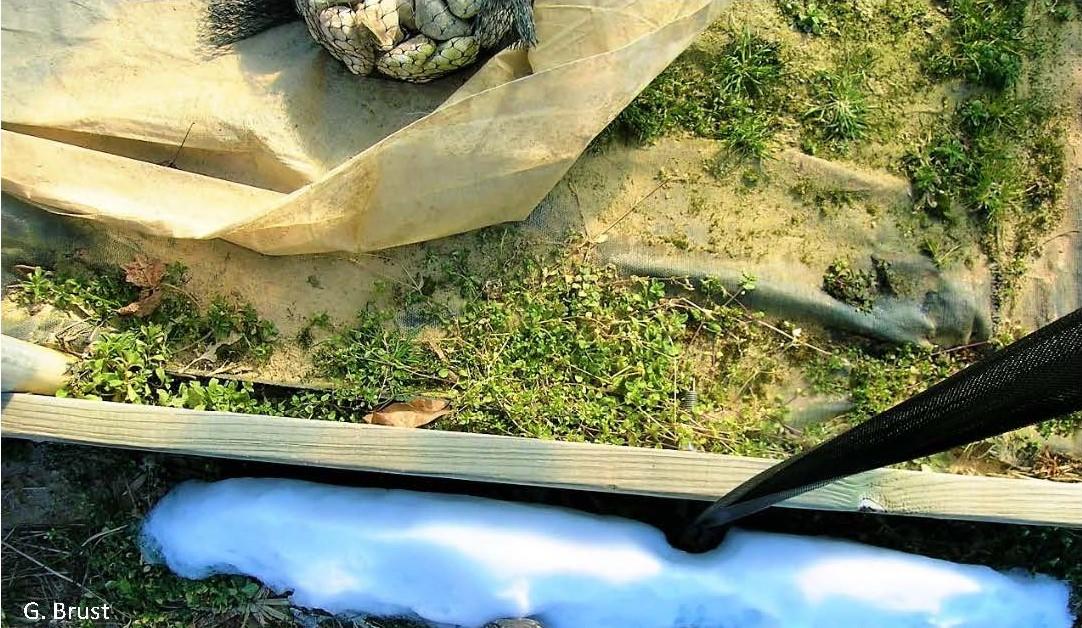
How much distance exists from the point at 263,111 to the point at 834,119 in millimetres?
1722

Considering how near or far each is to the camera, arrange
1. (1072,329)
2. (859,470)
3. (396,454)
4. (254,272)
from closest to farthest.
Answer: (1072,329)
(859,470)
(396,454)
(254,272)

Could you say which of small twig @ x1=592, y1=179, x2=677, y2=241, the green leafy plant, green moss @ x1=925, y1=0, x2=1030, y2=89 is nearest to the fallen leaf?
small twig @ x1=592, y1=179, x2=677, y2=241

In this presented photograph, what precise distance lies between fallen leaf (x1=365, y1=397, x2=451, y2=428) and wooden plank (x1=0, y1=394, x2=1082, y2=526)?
0.22 m

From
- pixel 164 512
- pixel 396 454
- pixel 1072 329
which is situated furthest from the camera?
pixel 164 512

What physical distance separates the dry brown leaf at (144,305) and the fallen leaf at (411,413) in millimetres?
703

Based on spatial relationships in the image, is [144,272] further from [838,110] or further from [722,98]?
[838,110]

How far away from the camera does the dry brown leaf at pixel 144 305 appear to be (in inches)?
85.3

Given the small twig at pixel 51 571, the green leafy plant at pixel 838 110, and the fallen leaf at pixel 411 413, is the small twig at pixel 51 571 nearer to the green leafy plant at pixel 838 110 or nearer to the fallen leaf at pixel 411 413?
the fallen leaf at pixel 411 413

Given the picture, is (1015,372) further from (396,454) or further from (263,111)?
(263,111)

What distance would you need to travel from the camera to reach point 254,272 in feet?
7.32

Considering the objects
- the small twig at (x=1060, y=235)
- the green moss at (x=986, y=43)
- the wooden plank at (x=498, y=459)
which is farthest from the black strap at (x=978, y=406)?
the green moss at (x=986, y=43)

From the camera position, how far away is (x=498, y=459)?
1862mm

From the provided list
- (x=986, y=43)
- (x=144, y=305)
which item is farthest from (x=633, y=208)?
(x=144, y=305)

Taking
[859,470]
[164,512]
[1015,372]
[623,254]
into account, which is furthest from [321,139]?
[1015,372]
